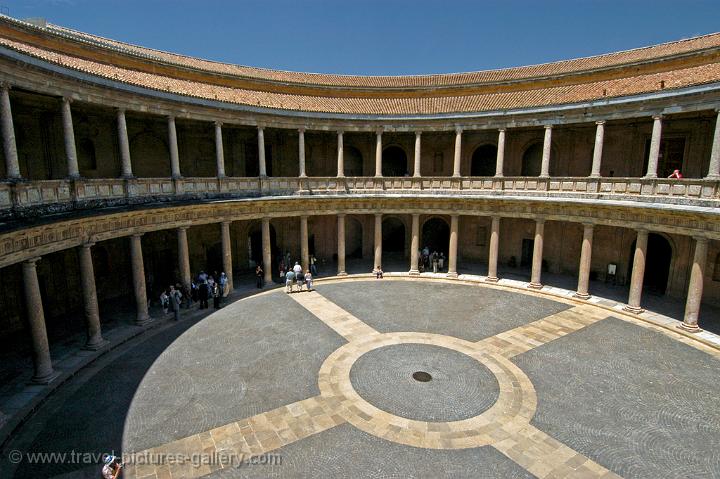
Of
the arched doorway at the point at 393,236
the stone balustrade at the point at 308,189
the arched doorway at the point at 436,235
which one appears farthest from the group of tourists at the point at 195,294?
the arched doorway at the point at 436,235

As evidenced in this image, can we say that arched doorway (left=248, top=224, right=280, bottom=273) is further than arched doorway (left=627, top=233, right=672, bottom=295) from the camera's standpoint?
Yes

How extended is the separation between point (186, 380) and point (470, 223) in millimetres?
23547

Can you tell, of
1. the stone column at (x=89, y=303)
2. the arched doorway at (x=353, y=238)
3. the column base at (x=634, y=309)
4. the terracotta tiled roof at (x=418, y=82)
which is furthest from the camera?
the arched doorway at (x=353, y=238)

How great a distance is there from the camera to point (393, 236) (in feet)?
112

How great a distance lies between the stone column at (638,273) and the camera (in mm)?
20109

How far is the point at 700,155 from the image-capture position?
70.2ft

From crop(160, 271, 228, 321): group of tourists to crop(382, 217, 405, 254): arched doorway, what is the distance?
15350 millimetres

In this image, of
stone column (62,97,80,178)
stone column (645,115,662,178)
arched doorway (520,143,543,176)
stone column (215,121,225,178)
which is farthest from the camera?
arched doorway (520,143,543,176)

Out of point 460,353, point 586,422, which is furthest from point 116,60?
point 586,422

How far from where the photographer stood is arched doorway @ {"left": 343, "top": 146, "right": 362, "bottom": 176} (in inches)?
1241

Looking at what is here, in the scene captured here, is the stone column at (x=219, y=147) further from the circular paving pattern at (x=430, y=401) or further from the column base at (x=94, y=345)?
the circular paving pattern at (x=430, y=401)

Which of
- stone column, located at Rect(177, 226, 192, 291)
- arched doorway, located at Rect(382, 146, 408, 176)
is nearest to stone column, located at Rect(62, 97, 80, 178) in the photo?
stone column, located at Rect(177, 226, 192, 291)

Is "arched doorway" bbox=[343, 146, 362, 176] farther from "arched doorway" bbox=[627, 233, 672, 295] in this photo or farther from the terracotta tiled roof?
"arched doorway" bbox=[627, 233, 672, 295]

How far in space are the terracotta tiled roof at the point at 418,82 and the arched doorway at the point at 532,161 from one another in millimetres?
3900
